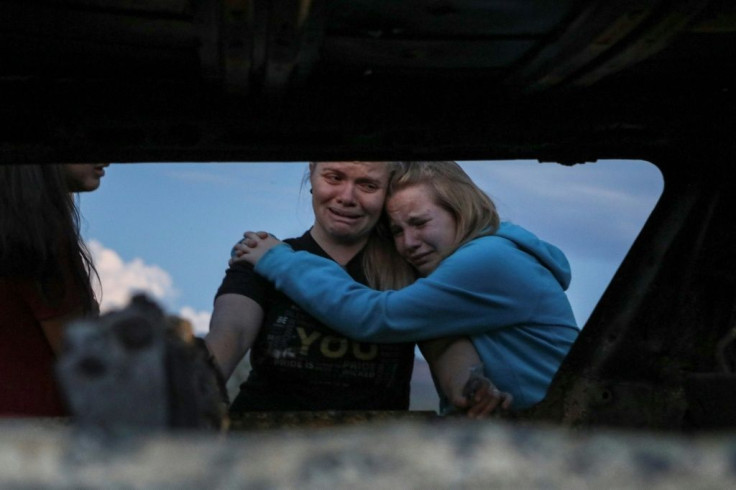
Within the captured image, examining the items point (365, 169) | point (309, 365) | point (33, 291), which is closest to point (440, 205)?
point (365, 169)

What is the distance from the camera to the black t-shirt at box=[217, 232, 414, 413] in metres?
3.29

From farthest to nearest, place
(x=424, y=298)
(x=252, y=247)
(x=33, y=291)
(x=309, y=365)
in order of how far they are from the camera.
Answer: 1. (x=252, y=247)
2. (x=309, y=365)
3. (x=424, y=298)
4. (x=33, y=291)

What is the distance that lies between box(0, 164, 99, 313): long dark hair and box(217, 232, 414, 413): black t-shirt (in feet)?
1.74

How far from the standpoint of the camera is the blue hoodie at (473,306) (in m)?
3.12

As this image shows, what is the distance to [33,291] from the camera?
2.81 m

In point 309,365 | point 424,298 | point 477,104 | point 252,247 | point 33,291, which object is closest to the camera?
point 477,104

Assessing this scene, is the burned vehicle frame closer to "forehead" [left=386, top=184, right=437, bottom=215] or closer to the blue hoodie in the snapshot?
the blue hoodie

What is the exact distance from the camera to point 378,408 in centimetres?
330

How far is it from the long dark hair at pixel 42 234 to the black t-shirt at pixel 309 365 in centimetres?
53

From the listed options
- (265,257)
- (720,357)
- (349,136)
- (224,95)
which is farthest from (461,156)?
(265,257)

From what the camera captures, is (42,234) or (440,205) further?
(440,205)

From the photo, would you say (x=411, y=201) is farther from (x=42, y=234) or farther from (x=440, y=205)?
(x=42, y=234)

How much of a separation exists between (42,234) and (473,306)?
1.13 meters

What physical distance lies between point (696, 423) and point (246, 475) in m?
1.65
